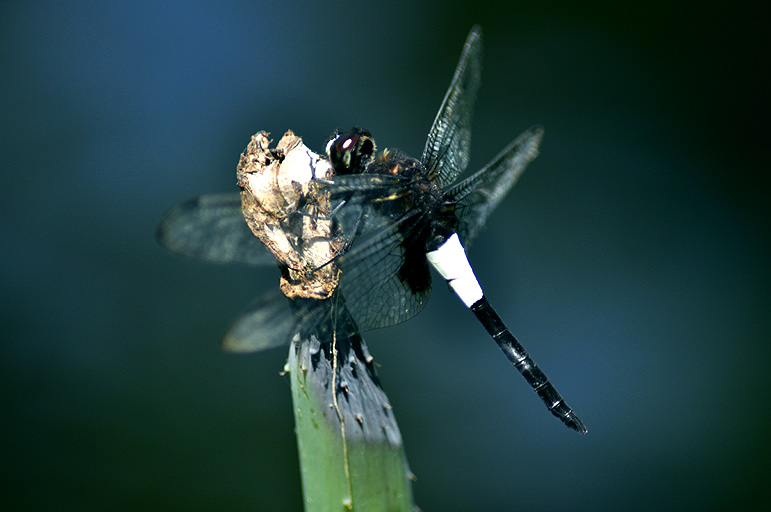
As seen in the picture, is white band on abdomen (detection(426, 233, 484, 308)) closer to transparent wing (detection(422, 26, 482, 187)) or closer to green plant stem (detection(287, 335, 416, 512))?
transparent wing (detection(422, 26, 482, 187))

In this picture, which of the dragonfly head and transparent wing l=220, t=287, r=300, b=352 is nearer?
transparent wing l=220, t=287, r=300, b=352

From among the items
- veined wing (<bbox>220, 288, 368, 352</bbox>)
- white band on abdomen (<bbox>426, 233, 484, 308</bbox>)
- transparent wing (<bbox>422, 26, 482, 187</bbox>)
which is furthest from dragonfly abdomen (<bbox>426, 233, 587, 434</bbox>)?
veined wing (<bbox>220, 288, 368, 352</bbox>)

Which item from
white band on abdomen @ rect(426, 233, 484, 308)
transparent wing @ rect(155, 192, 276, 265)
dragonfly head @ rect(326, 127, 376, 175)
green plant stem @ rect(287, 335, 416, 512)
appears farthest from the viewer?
white band on abdomen @ rect(426, 233, 484, 308)

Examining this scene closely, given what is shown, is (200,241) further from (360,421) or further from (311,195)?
(360,421)

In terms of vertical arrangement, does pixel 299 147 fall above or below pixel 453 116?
below

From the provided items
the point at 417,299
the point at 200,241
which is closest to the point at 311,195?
the point at 200,241

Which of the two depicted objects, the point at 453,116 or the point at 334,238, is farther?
the point at 453,116

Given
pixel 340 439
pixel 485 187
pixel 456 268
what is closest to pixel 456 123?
pixel 485 187

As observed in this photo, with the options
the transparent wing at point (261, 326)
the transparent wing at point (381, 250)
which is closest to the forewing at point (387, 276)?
the transparent wing at point (381, 250)
